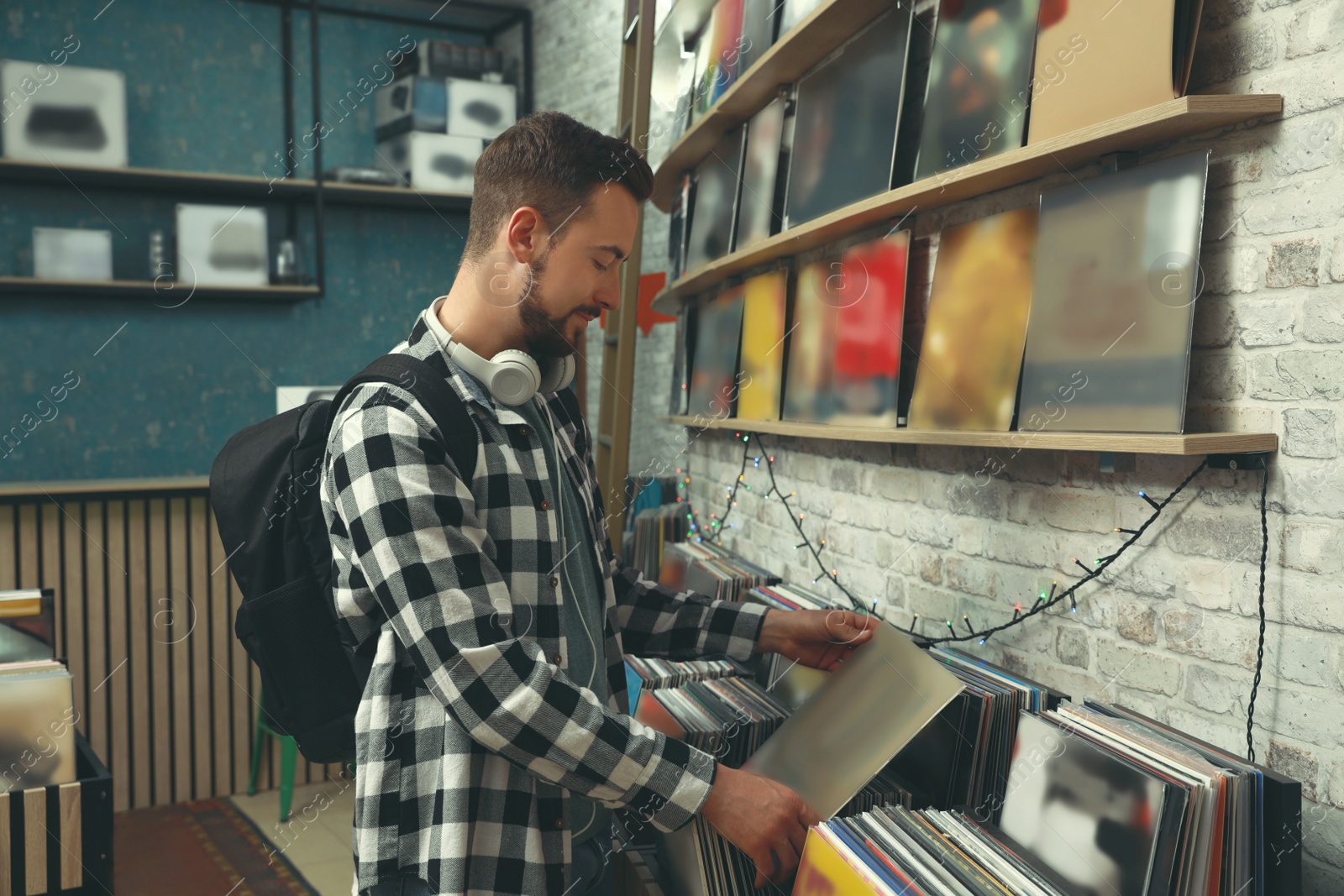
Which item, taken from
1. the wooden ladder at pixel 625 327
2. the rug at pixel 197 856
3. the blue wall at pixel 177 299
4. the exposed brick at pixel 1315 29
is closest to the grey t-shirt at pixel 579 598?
the exposed brick at pixel 1315 29

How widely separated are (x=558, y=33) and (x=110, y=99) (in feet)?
6.21

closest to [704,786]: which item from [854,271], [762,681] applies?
[762,681]

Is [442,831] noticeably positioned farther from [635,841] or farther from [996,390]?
[996,390]

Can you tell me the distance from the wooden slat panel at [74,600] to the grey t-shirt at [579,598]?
3.02m

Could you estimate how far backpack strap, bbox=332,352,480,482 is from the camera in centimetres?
115

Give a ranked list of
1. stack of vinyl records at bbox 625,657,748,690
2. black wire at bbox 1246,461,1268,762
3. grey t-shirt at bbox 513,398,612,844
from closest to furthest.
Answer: black wire at bbox 1246,461,1268,762 → grey t-shirt at bbox 513,398,612,844 → stack of vinyl records at bbox 625,657,748,690

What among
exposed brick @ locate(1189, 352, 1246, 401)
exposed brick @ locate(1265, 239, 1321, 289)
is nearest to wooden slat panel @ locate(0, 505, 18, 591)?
exposed brick @ locate(1189, 352, 1246, 401)

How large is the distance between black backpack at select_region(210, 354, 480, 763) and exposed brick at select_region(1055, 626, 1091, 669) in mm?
933

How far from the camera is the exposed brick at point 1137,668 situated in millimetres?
1320

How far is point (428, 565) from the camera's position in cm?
107

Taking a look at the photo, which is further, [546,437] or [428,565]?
[546,437]

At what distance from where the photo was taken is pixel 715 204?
2.68 m

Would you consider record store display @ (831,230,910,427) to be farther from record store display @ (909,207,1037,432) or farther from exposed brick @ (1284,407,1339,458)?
exposed brick @ (1284,407,1339,458)

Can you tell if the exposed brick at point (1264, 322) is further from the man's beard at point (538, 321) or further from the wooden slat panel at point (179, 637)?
the wooden slat panel at point (179, 637)
